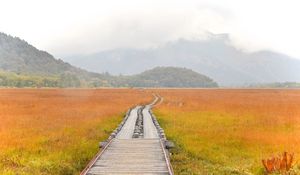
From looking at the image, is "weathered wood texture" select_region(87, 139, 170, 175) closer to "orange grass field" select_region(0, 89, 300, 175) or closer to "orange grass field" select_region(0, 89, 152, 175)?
"orange grass field" select_region(0, 89, 300, 175)

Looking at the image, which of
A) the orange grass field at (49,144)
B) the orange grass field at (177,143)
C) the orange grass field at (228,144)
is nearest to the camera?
the orange grass field at (49,144)

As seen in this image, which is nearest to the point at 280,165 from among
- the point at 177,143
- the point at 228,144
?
the point at 177,143

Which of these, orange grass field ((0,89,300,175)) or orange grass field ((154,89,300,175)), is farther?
orange grass field ((154,89,300,175))

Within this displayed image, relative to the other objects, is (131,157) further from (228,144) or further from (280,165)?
(228,144)

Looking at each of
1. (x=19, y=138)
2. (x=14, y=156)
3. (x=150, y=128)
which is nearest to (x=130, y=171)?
(x=14, y=156)

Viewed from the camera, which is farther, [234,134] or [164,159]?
[234,134]

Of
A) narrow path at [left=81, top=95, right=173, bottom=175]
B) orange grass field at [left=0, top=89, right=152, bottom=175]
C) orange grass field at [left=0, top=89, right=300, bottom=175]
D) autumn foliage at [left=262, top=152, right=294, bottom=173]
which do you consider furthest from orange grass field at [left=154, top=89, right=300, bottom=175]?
orange grass field at [left=0, top=89, right=152, bottom=175]

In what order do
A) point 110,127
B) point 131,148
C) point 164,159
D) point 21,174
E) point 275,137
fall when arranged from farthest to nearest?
point 110,127 < point 275,137 < point 131,148 < point 164,159 < point 21,174

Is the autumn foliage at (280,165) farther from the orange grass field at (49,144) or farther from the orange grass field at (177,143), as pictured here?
the orange grass field at (49,144)

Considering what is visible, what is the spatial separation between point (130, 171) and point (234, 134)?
15708 millimetres

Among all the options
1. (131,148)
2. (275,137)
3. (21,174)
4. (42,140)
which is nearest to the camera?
(21,174)

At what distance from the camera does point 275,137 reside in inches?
1099

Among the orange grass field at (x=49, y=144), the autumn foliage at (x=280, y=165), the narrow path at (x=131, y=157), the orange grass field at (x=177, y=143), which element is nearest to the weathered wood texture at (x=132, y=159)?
the narrow path at (x=131, y=157)

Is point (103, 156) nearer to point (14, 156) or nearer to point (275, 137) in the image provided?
point (14, 156)
